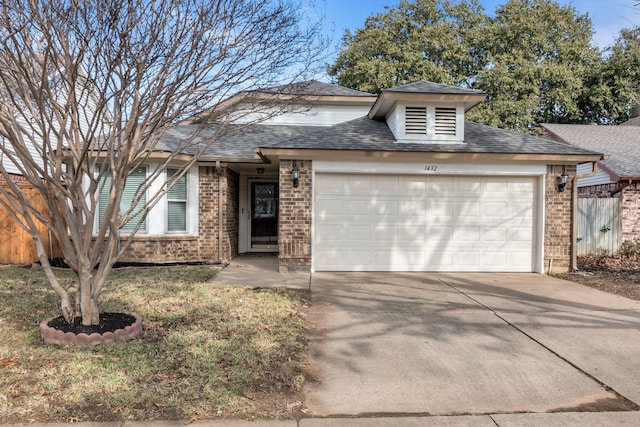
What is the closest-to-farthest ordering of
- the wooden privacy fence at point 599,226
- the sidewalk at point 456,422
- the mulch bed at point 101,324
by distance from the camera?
the sidewalk at point 456,422, the mulch bed at point 101,324, the wooden privacy fence at point 599,226

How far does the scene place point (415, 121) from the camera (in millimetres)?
10016

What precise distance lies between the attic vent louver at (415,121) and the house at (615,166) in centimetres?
417

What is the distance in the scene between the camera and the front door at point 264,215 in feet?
42.9

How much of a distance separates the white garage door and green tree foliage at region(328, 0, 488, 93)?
633 inches

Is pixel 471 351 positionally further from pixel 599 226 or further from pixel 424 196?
pixel 599 226

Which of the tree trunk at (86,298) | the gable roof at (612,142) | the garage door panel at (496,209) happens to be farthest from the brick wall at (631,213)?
the tree trunk at (86,298)

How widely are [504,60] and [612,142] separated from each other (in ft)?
29.8

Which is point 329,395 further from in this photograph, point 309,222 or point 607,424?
point 309,222

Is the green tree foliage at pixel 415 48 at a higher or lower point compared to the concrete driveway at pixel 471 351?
higher

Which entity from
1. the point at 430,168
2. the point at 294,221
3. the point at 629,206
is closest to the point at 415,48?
the point at 629,206

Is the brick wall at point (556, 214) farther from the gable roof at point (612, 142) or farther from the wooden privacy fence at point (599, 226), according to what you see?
the gable roof at point (612, 142)

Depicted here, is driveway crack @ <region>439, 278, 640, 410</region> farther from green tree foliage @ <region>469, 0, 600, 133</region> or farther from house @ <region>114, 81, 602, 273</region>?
green tree foliage @ <region>469, 0, 600, 133</region>

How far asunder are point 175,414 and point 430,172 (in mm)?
7612

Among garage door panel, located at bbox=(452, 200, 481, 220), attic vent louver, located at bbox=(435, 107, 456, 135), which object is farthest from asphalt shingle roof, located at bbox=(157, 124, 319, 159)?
garage door panel, located at bbox=(452, 200, 481, 220)
